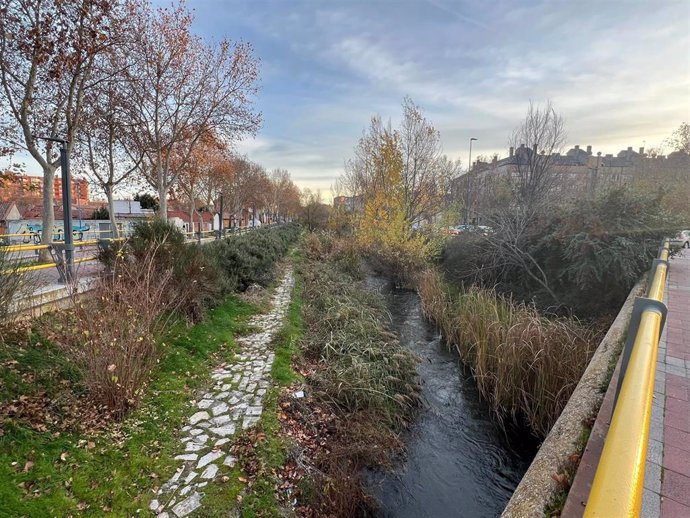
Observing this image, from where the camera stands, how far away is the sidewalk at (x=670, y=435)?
75.7 inches

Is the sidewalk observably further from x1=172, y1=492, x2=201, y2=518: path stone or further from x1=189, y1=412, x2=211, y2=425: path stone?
x1=189, y1=412, x2=211, y2=425: path stone

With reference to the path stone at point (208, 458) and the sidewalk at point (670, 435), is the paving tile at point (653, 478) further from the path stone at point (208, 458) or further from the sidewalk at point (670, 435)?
the path stone at point (208, 458)

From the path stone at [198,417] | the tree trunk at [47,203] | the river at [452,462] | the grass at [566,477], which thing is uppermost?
the tree trunk at [47,203]

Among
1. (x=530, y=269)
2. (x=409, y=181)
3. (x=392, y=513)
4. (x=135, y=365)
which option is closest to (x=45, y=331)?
(x=135, y=365)

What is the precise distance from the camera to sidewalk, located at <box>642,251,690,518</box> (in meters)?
1.92

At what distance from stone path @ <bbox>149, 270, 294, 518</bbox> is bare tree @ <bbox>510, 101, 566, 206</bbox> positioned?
1242 cm

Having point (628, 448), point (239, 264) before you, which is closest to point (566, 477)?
point (628, 448)

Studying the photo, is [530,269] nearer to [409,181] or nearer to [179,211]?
[409,181]

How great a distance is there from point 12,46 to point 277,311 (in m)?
10.5

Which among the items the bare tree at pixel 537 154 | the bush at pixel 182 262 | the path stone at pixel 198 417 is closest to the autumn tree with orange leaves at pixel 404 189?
the bare tree at pixel 537 154

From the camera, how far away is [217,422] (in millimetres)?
4109

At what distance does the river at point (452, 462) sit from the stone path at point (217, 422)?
172 cm

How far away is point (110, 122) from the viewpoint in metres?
15.0

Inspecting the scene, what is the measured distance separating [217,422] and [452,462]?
10.2 ft
